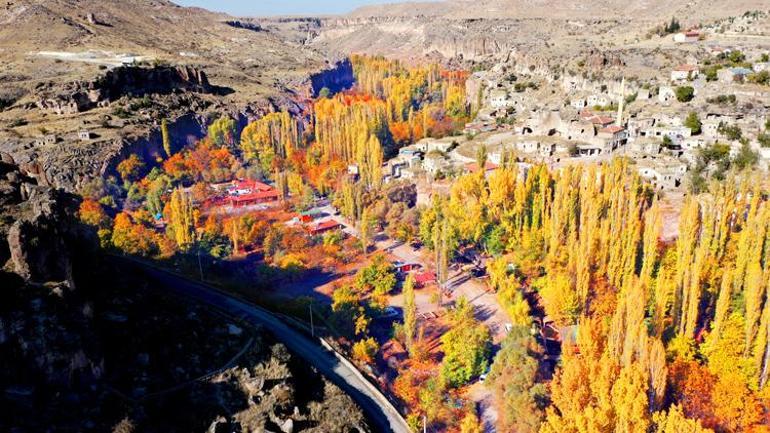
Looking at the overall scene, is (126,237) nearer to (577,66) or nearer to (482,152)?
(482,152)

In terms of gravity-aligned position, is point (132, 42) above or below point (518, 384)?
above

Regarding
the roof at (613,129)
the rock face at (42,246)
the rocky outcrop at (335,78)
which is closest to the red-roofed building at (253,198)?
the rock face at (42,246)

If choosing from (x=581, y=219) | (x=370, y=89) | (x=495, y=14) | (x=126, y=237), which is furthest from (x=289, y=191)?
(x=495, y=14)

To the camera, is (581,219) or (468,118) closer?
(581,219)

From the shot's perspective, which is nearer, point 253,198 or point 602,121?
point 253,198

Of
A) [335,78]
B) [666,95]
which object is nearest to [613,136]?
[666,95]

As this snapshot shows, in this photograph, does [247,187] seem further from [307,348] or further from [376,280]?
[307,348]
